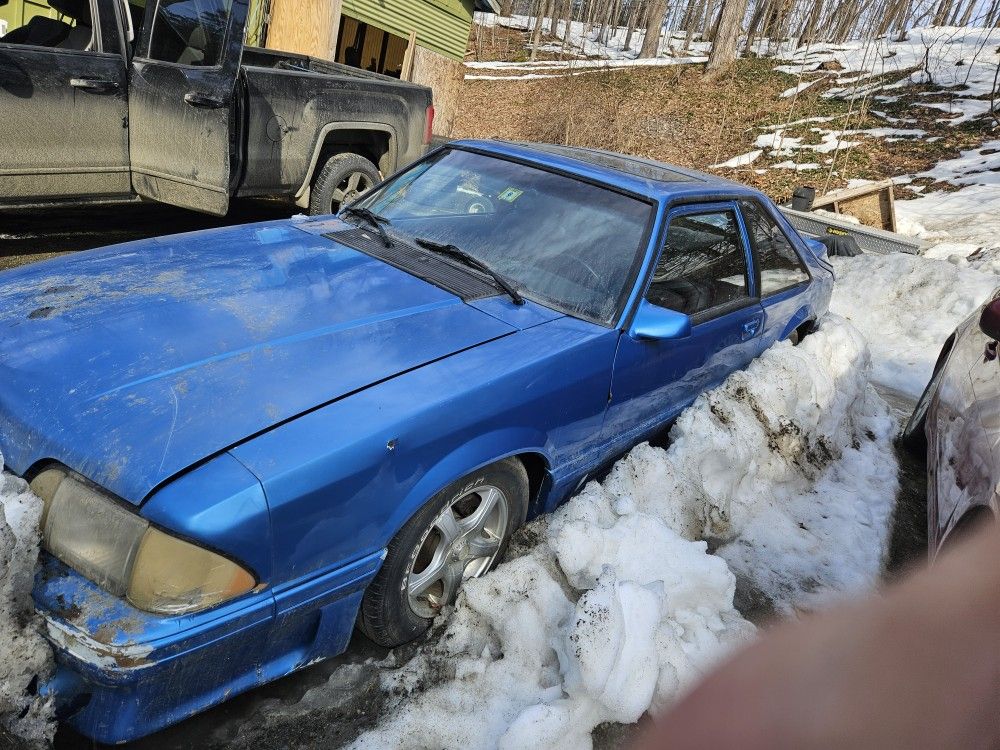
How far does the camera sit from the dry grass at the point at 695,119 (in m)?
15.5

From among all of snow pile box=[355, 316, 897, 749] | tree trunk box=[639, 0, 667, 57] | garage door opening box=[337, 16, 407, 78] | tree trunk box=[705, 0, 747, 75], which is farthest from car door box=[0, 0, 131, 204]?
tree trunk box=[639, 0, 667, 57]

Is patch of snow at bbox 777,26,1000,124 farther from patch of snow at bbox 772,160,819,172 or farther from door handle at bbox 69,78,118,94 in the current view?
door handle at bbox 69,78,118,94

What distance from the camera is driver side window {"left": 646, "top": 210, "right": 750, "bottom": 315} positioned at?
10.5ft

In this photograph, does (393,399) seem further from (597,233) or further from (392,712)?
(597,233)

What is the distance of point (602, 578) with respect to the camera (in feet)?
7.65

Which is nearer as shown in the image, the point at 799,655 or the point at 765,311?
the point at 799,655

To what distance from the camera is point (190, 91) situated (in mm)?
4910

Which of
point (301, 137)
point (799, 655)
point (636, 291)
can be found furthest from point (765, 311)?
point (301, 137)

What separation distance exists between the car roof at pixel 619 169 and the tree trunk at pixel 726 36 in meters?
19.7

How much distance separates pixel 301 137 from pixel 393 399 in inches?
167

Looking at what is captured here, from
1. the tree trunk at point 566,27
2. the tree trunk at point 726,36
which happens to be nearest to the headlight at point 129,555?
the tree trunk at point 726,36

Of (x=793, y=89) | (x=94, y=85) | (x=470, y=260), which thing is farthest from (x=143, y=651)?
(x=793, y=89)

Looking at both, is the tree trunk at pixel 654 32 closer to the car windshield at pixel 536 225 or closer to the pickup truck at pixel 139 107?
the pickup truck at pixel 139 107

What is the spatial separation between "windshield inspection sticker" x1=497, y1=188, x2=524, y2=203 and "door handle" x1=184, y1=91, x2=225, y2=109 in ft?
8.39
